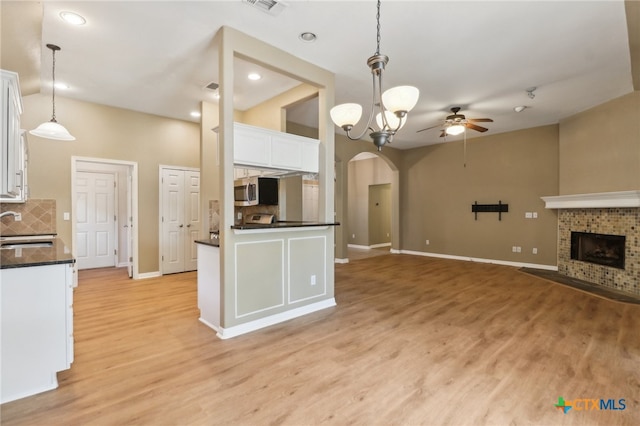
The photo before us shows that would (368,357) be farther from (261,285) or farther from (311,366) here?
(261,285)

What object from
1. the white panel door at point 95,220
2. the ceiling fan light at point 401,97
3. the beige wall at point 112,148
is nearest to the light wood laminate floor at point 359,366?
the beige wall at point 112,148

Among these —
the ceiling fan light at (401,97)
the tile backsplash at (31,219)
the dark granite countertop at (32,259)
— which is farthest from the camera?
the tile backsplash at (31,219)

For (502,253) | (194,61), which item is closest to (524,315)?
(502,253)

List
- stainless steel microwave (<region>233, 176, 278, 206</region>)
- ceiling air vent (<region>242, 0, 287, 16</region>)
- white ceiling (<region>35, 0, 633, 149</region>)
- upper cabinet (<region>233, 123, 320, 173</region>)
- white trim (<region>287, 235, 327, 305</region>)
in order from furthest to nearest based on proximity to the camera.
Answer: stainless steel microwave (<region>233, 176, 278, 206</region>) < white trim (<region>287, 235, 327, 305</region>) < upper cabinet (<region>233, 123, 320, 173</region>) < white ceiling (<region>35, 0, 633, 149</region>) < ceiling air vent (<region>242, 0, 287, 16</region>)

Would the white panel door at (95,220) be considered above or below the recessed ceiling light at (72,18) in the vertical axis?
below

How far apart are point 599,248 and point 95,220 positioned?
10.1 meters

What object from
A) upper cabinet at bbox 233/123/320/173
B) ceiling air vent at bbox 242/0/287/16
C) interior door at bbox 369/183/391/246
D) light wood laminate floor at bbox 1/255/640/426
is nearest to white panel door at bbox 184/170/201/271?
light wood laminate floor at bbox 1/255/640/426

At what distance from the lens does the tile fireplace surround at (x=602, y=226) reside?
4.64 metres

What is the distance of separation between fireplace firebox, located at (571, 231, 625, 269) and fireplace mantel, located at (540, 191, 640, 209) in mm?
581

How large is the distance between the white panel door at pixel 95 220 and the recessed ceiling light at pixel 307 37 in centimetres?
589

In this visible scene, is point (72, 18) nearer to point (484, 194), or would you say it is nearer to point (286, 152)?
point (286, 152)

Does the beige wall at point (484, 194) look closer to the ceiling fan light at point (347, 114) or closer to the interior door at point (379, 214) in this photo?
the interior door at point (379, 214)

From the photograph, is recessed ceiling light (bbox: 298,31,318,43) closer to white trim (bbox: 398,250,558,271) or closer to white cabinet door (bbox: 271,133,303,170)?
white cabinet door (bbox: 271,133,303,170)

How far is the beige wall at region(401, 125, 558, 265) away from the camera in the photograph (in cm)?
643
